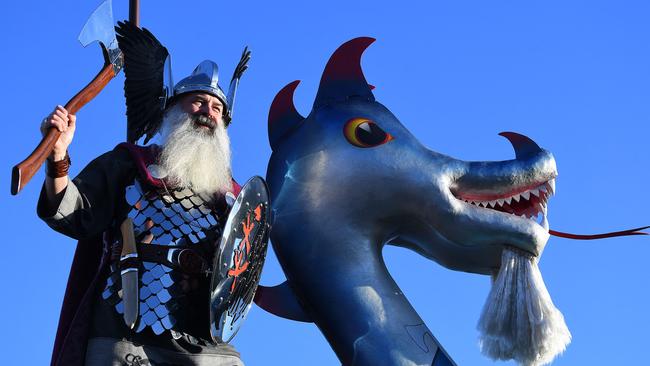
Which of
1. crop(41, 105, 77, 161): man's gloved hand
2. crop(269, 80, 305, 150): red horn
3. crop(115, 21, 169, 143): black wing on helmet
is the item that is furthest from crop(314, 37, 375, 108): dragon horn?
crop(41, 105, 77, 161): man's gloved hand

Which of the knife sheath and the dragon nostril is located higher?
the dragon nostril

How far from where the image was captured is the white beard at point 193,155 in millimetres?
4543

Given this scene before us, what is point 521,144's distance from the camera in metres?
5.11

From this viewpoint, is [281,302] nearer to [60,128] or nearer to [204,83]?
[204,83]

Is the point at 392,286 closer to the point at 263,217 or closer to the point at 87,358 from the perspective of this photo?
the point at 263,217

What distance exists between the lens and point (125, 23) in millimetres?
4934

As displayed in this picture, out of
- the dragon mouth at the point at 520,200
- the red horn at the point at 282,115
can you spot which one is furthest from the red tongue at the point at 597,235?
the red horn at the point at 282,115

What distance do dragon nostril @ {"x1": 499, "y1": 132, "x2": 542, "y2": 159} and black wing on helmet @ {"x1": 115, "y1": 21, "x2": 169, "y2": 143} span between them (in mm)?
1480

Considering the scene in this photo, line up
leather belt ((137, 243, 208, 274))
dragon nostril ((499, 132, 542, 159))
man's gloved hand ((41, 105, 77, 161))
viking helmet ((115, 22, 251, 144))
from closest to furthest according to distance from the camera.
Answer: man's gloved hand ((41, 105, 77, 161)) → leather belt ((137, 243, 208, 274)) → viking helmet ((115, 22, 251, 144)) → dragon nostril ((499, 132, 542, 159))

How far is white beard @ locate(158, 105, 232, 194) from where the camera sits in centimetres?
454

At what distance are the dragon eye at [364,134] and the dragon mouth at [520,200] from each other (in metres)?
0.39

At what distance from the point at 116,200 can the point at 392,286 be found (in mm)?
1218

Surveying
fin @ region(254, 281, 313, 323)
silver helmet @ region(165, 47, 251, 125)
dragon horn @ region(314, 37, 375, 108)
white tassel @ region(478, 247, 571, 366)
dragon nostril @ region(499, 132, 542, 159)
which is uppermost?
dragon horn @ region(314, 37, 375, 108)

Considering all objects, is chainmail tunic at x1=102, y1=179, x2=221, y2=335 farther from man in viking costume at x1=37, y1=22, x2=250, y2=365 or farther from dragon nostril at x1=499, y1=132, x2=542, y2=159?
dragon nostril at x1=499, y1=132, x2=542, y2=159
